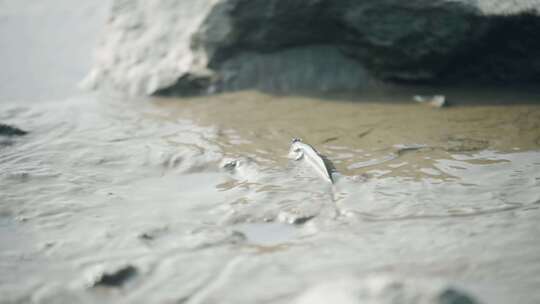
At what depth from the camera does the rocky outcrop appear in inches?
156

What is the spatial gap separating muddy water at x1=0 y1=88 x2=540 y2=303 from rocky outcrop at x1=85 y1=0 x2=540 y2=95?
0.32 metres

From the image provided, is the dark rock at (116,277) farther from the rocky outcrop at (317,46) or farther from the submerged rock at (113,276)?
the rocky outcrop at (317,46)

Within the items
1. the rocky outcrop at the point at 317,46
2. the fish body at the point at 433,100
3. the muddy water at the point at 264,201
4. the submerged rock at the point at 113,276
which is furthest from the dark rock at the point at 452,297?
the rocky outcrop at the point at 317,46

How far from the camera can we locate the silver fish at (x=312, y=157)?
2766mm

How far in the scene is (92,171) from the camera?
2977 mm

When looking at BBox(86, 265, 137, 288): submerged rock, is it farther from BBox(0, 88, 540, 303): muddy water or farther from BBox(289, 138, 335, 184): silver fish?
BBox(289, 138, 335, 184): silver fish

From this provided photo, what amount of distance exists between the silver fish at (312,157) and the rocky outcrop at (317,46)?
4.24 ft

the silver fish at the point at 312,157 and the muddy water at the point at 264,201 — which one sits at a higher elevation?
the silver fish at the point at 312,157

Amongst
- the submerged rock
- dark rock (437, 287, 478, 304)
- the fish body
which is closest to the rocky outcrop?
the fish body

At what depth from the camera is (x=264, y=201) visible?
8.32 feet

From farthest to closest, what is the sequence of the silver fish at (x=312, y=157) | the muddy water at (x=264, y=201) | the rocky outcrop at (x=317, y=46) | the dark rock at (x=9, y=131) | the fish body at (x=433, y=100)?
the rocky outcrop at (x=317, y=46)
the fish body at (x=433, y=100)
the dark rock at (x=9, y=131)
the silver fish at (x=312, y=157)
the muddy water at (x=264, y=201)

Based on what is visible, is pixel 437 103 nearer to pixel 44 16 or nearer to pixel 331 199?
pixel 331 199

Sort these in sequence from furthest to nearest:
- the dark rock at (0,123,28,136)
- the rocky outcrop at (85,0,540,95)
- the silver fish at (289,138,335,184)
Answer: the rocky outcrop at (85,0,540,95) < the dark rock at (0,123,28,136) < the silver fish at (289,138,335,184)

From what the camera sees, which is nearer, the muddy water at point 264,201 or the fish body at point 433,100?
the muddy water at point 264,201
